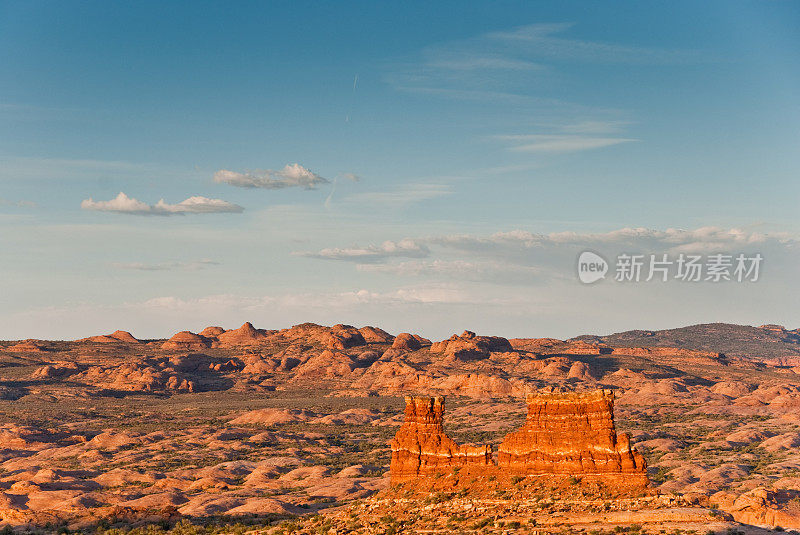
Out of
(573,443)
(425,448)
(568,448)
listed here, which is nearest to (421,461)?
(425,448)

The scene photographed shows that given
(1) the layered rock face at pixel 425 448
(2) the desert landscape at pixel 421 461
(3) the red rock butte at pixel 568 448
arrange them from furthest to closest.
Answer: (1) the layered rock face at pixel 425 448
(3) the red rock butte at pixel 568 448
(2) the desert landscape at pixel 421 461

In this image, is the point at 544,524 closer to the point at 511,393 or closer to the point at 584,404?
the point at 584,404

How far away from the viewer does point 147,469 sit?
104 metres

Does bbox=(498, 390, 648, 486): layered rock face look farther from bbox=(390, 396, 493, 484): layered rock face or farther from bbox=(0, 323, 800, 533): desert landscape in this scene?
bbox=(390, 396, 493, 484): layered rock face

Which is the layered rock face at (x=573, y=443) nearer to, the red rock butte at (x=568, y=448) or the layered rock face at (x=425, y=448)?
the red rock butte at (x=568, y=448)

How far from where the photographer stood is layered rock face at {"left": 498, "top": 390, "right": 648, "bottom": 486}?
41969 mm

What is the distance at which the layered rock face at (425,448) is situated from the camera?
46094 mm

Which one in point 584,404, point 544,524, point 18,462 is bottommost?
point 18,462

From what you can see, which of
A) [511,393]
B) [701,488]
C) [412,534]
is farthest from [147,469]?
[511,393]

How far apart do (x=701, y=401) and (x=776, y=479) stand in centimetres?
8394

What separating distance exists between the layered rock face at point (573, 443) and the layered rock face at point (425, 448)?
249 cm

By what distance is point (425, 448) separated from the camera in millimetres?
47219

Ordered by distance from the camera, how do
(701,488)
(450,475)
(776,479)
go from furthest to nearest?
(776,479), (701,488), (450,475)

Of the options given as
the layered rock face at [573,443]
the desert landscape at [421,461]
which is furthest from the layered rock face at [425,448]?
the layered rock face at [573,443]
